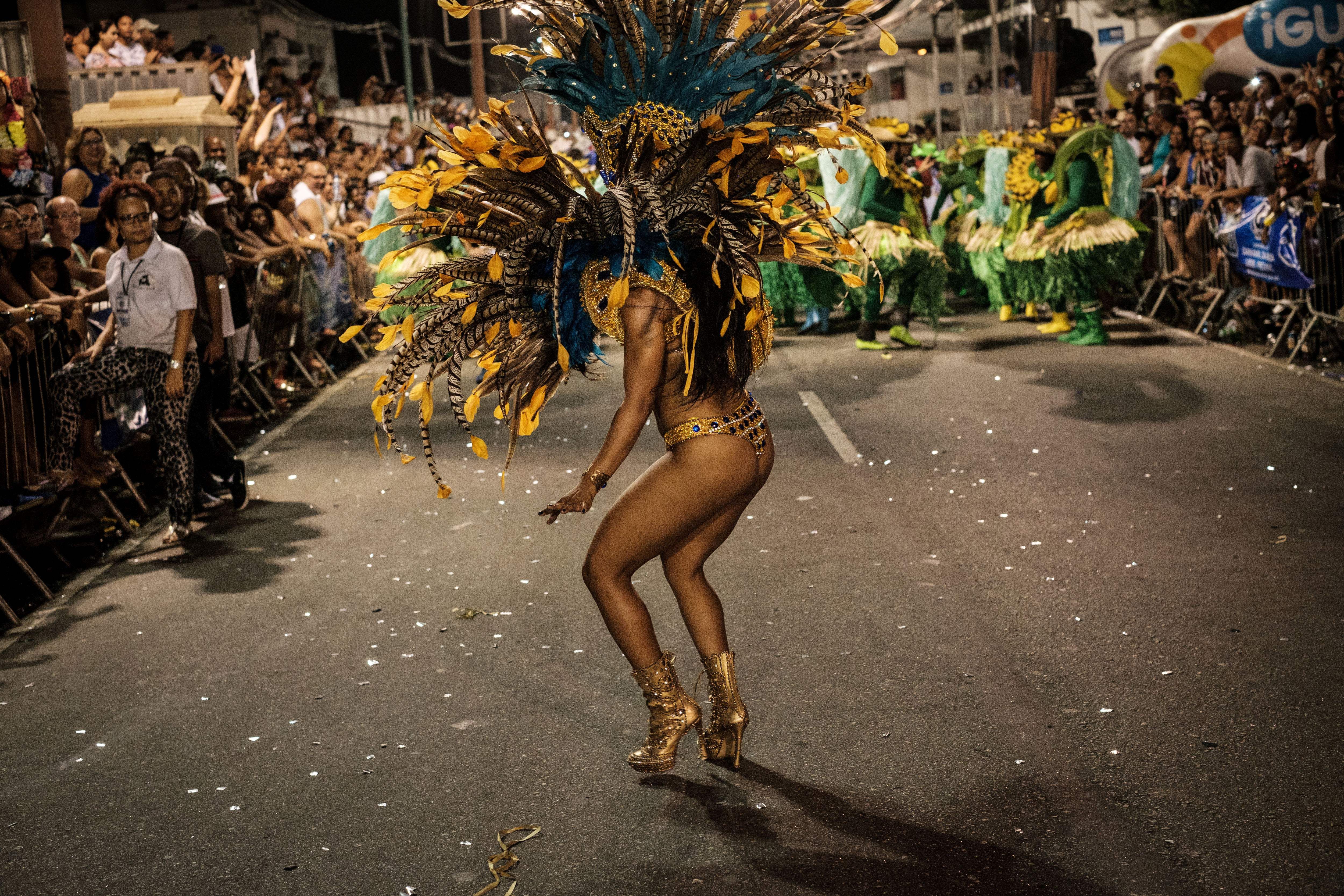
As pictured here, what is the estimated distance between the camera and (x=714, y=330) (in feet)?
13.3

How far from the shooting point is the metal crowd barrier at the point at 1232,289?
36.4 ft

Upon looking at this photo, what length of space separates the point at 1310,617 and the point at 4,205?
275 inches

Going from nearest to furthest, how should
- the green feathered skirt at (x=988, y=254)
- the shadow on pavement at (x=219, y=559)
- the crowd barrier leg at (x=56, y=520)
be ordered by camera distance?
the shadow on pavement at (x=219, y=559)
the crowd barrier leg at (x=56, y=520)
the green feathered skirt at (x=988, y=254)

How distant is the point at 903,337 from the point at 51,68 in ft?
26.7

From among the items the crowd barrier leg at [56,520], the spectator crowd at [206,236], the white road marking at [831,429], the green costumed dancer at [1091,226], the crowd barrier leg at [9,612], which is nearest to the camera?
the crowd barrier leg at [9,612]

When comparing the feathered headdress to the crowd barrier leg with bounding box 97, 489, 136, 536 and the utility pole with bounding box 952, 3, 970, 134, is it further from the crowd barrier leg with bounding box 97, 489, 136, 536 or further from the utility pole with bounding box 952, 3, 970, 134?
the utility pole with bounding box 952, 3, 970, 134

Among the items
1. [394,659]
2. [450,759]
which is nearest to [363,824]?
[450,759]

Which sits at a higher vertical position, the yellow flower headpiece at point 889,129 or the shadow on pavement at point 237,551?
the yellow flower headpiece at point 889,129

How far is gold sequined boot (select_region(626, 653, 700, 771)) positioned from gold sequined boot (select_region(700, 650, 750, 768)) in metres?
0.09

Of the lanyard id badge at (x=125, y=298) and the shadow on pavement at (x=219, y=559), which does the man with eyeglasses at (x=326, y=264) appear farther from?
the lanyard id badge at (x=125, y=298)

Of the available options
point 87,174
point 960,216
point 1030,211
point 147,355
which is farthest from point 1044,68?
point 147,355

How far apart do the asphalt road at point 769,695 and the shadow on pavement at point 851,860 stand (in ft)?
0.04

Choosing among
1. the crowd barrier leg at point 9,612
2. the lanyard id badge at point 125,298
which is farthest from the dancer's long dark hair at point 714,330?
the lanyard id badge at point 125,298

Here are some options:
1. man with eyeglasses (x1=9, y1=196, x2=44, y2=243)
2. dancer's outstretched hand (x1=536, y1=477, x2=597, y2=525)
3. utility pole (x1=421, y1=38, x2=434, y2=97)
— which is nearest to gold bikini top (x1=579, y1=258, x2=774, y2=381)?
dancer's outstretched hand (x1=536, y1=477, x2=597, y2=525)
